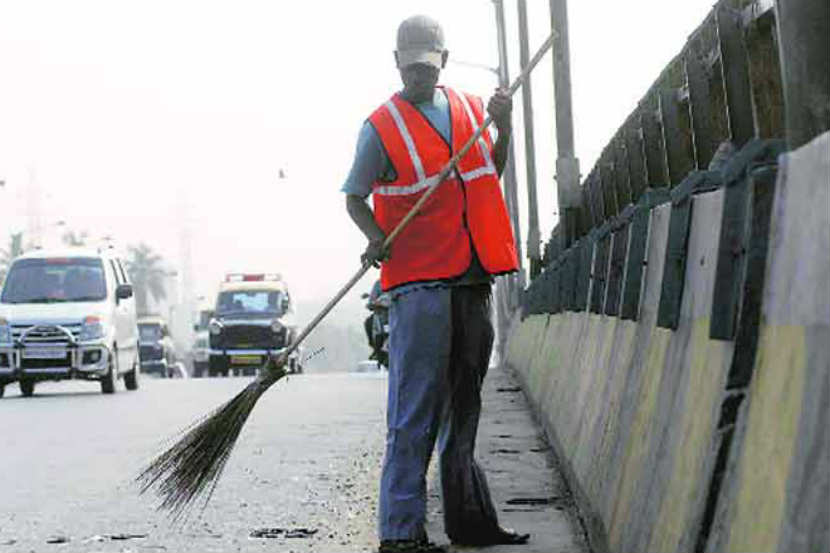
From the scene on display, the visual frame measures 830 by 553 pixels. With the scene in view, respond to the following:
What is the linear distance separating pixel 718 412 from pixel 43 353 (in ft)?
75.6

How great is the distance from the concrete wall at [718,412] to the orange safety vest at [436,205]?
620mm

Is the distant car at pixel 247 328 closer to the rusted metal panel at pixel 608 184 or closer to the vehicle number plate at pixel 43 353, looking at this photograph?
the vehicle number plate at pixel 43 353

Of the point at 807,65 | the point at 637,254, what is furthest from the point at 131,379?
the point at 807,65

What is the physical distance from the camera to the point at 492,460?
34.8 ft

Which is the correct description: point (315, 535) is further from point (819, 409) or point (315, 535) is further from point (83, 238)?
point (83, 238)

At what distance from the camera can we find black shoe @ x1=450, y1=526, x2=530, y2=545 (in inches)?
275

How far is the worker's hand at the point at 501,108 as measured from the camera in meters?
6.82

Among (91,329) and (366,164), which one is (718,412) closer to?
(366,164)

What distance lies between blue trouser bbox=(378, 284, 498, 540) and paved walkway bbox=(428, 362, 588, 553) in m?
0.23

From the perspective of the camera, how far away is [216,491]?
999 cm

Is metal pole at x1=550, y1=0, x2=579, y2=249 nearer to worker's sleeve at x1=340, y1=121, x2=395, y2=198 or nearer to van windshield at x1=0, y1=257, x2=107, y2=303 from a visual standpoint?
worker's sleeve at x1=340, y1=121, x2=395, y2=198

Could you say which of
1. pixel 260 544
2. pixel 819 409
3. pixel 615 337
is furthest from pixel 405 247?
pixel 819 409

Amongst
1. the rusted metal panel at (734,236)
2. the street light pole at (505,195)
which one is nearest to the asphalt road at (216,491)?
the rusted metal panel at (734,236)

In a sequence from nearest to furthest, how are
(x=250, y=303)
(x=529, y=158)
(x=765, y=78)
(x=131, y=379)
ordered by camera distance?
(x=765, y=78)
(x=131, y=379)
(x=529, y=158)
(x=250, y=303)
